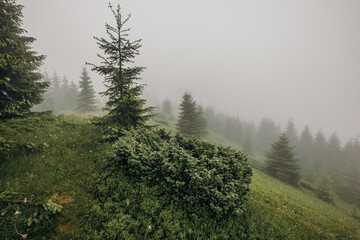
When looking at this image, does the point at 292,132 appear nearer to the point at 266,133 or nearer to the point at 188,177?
the point at 266,133

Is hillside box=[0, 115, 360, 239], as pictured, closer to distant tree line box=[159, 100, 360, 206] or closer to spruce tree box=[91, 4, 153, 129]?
spruce tree box=[91, 4, 153, 129]

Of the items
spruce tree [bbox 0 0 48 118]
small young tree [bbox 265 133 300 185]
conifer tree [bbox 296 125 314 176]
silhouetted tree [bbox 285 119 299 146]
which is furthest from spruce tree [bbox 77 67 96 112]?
silhouetted tree [bbox 285 119 299 146]

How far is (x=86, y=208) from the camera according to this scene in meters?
4.24

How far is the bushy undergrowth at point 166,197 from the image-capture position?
4.04 metres

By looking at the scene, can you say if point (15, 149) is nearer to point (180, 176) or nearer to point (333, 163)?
point (180, 176)

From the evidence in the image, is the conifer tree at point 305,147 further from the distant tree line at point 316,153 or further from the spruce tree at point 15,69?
the spruce tree at point 15,69

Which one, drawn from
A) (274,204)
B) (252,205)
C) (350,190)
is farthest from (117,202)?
(350,190)

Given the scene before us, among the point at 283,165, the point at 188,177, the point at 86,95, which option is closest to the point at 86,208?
the point at 188,177

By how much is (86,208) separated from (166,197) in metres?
2.41

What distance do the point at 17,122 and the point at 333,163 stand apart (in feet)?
246

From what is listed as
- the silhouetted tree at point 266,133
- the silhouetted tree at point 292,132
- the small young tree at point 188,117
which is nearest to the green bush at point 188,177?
the small young tree at point 188,117

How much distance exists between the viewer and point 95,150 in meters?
6.95

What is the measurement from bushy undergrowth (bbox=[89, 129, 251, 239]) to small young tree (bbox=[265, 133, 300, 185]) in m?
22.8

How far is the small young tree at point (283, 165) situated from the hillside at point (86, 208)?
18274 millimetres
